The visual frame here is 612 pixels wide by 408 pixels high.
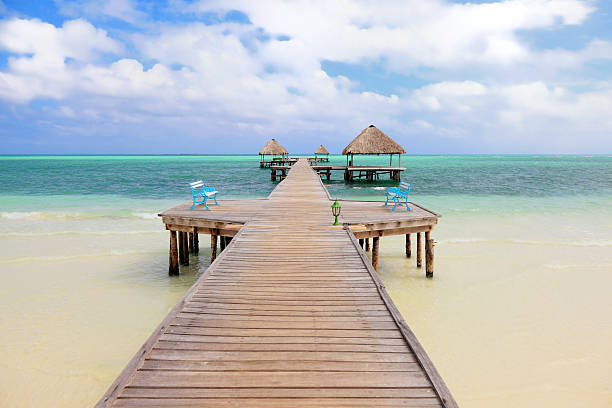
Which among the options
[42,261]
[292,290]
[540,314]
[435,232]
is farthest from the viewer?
[435,232]

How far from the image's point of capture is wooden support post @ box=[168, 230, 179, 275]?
29.8 ft

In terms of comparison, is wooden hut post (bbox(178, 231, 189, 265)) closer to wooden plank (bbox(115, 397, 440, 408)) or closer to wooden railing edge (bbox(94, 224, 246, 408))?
wooden railing edge (bbox(94, 224, 246, 408))

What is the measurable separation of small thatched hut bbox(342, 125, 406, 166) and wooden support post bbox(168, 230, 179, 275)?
2364 cm

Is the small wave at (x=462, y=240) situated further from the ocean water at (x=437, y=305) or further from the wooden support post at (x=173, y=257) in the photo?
the wooden support post at (x=173, y=257)

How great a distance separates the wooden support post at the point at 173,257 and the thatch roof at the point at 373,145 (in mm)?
23644

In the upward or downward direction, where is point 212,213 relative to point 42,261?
upward

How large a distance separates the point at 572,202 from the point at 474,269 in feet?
60.4

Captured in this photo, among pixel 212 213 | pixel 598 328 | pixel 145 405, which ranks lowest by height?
pixel 598 328

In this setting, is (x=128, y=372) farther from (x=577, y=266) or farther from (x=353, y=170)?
(x=353, y=170)

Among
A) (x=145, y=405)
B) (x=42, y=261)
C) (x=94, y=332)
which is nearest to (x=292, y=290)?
(x=145, y=405)

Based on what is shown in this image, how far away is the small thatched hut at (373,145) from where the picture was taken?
31.2 m

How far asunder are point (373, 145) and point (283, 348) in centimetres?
3003

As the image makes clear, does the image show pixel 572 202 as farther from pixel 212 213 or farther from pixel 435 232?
pixel 212 213

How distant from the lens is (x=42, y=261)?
34.0 ft
